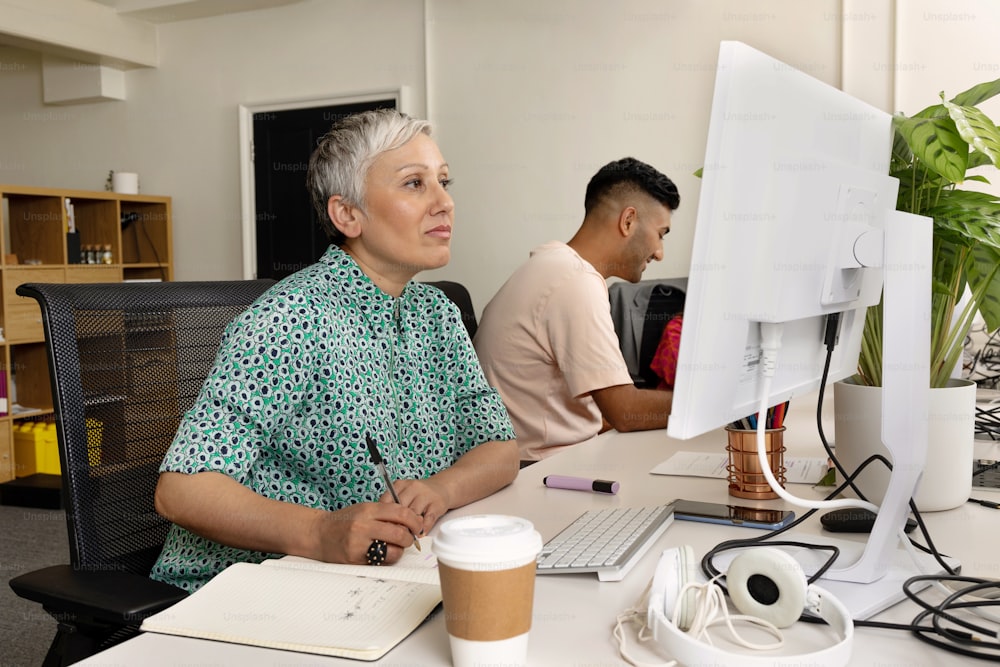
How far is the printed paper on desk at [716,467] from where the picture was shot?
135 cm

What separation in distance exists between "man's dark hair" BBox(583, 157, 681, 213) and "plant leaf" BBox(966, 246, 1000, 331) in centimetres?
136

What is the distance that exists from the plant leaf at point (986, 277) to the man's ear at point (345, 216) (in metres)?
0.93

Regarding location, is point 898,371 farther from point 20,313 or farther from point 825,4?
point 20,313

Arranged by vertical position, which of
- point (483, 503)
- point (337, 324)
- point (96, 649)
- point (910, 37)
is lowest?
point (96, 649)

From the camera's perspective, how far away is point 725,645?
721 millimetres

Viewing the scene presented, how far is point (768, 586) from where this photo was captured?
758 mm

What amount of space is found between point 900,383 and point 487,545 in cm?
50

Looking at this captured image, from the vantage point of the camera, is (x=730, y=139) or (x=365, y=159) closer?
(x=730, y=139)

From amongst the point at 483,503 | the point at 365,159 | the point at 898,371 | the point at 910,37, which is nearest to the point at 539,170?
the point at 910,37

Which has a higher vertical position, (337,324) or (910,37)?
(910,37)

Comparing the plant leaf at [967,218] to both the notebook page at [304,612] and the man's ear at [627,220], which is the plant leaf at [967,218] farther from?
the man's ear at [627,220]

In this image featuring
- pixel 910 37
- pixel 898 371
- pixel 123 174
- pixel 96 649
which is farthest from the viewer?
pixel 123 174

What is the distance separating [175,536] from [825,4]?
364cm

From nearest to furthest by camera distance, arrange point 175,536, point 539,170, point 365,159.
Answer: point 175,536
point 365,159
point 539,170
